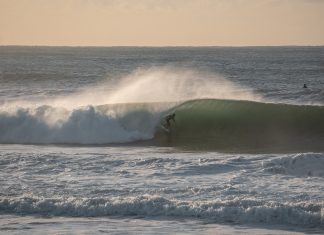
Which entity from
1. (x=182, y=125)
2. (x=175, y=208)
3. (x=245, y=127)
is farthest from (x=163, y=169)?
(x=182, y=125)

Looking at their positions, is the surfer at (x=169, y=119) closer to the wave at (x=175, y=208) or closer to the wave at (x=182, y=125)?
the wave at (x=182, y=125)

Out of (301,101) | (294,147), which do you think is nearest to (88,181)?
(294,147)

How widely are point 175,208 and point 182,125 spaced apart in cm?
1114

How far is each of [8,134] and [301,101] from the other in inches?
596

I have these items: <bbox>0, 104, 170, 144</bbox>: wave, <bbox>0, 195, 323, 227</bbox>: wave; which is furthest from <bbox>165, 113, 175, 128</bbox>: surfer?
<bbox>0, 195, 323, 227</bbox>: wave

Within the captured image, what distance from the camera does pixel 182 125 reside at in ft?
70.0

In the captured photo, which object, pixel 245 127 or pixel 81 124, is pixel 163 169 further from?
pixel 81 124

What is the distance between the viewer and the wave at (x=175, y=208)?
984 centimetres

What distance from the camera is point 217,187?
37.7 feet

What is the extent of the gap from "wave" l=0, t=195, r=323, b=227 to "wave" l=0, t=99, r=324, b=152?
7664 millimetres

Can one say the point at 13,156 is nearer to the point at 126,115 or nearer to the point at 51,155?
the point at 51,155

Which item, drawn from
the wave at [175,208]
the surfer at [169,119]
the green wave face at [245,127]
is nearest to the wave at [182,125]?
the green wave face at [245,127]

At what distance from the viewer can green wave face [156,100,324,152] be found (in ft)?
60.4

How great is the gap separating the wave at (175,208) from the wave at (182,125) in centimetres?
766
